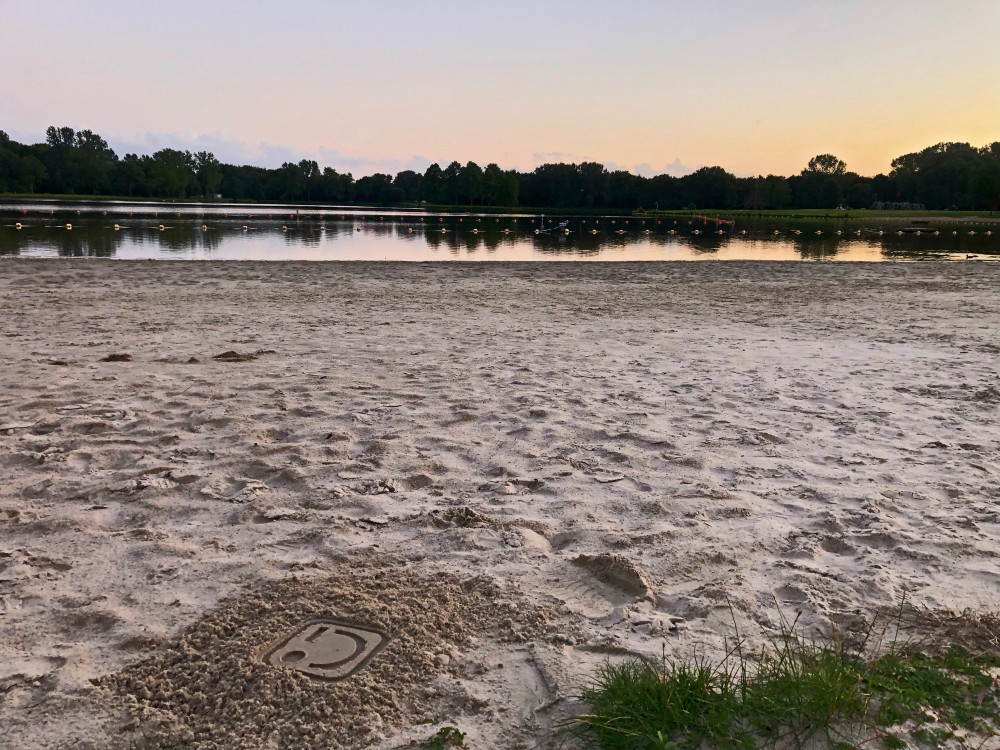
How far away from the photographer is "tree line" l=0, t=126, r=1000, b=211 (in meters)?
114

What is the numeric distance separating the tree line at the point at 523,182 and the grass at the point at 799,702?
4857 inches

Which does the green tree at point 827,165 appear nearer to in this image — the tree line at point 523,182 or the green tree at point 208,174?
the tree line at point 523,182

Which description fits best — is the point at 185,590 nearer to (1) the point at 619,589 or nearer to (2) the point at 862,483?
(1) the point at 619,589

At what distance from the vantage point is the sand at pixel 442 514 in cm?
257

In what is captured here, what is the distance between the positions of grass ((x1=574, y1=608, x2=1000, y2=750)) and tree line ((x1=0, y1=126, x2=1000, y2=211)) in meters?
123

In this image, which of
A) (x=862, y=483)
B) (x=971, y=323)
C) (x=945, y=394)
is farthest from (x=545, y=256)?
(x=862, y=483)

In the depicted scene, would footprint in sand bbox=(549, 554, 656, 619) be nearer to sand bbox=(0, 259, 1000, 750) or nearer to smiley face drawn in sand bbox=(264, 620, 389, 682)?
sand bbox=(0, 259, 1000, 750)

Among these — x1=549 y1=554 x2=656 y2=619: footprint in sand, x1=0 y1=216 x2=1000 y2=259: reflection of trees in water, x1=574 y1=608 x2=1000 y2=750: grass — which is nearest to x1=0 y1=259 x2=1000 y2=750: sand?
x1=549 y1=554 x2=656 y2=619: footprint in sand

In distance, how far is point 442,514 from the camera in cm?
394

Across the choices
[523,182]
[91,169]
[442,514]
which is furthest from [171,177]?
[442,514]

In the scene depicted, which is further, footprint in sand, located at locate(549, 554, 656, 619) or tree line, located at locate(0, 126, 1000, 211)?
tree line, located at locate(0, 126, 1000, 211)

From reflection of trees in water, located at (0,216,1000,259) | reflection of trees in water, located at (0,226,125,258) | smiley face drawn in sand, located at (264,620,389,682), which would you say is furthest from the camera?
reflection of trees in water, located at (0,216,1000,259)

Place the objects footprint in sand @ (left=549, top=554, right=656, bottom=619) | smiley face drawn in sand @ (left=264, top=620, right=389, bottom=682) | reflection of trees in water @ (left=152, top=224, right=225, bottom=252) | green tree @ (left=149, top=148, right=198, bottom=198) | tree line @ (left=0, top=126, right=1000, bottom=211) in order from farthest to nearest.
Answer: green tree @ (left=149, top=148, right=198, bottom=198) < tree line @ (left=0, top=126, right=1000, bottom=211) < reflection of trees in water @ (left=152, top=224, right=225, bottom=252) < footprint in sand @ (left=549, top=554, right=656, bottom=619) < smiley face drawn in sand @ (left=264, top=620, right=389, bottom=682)

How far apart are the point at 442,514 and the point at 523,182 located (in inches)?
5988
